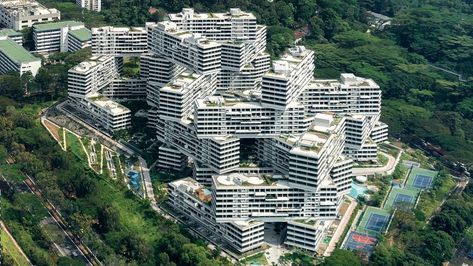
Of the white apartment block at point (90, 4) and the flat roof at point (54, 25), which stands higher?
the flat roof at point (54, 25)

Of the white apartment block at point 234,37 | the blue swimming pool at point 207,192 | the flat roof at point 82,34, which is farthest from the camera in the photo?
the flat roof at point 82,34

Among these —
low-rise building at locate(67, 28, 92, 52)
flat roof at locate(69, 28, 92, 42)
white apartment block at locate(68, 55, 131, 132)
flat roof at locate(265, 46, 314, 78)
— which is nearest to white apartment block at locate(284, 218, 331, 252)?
flat roof at locate(265, 46, 314, 78)

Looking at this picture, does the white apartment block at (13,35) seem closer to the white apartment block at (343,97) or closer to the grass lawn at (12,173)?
the grass lawn at (12,173)

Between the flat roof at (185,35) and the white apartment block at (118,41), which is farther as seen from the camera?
the white apartment block at (118,41)

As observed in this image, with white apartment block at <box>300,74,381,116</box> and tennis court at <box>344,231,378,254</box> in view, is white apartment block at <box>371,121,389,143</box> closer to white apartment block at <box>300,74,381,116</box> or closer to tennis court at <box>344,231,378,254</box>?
white apartment block at <box>300,74,381,116</box>

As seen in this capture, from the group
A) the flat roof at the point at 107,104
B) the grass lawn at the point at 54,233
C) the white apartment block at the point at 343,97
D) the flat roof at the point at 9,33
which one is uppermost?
the white apartment block at the point at 343,97

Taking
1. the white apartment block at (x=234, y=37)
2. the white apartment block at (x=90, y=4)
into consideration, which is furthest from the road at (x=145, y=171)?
the white apartment block at (x=90, y=4)

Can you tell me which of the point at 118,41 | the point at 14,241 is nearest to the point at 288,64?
the point at 118,41

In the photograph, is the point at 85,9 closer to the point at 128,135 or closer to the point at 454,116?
the point at 128,135
